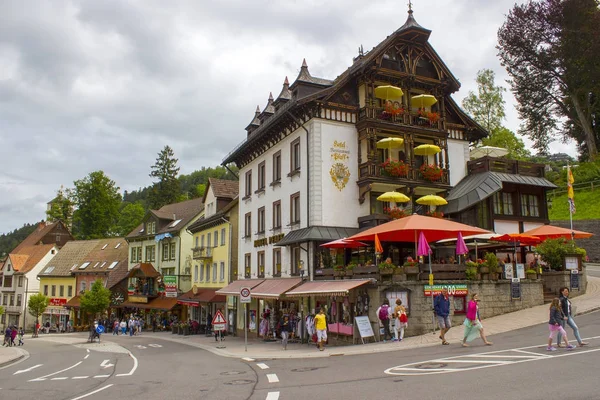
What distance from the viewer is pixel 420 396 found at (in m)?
9.61

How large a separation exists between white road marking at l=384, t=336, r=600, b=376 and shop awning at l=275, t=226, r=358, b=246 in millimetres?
12994

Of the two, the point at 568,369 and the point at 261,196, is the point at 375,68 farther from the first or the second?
the point at 568,369

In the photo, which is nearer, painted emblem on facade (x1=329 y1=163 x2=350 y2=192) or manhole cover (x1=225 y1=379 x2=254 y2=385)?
manhole cover (x1=225 y1=379 x2=254 y2=385)

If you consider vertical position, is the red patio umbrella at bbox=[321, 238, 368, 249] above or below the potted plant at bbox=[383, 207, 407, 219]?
below

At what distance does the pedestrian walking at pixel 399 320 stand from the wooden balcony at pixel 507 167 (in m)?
13.5

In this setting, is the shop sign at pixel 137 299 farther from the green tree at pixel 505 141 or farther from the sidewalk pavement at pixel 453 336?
the green tree at pixel 505 141

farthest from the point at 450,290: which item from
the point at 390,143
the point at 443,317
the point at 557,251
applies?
the point at 390,143

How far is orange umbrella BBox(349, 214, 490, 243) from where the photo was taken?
2071 centimetres

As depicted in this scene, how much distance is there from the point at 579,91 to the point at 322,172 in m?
32.8

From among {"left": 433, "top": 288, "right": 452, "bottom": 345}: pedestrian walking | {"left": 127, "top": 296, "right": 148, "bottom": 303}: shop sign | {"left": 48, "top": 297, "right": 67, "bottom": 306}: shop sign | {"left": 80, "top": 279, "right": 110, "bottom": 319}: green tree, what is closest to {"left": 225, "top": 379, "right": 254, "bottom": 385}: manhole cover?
{"left": 433, "top": 288, "right": 452, "bottom": 345}: pedestrian walking

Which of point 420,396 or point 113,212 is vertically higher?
point 113,212

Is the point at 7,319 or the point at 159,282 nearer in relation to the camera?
the point at 159,282

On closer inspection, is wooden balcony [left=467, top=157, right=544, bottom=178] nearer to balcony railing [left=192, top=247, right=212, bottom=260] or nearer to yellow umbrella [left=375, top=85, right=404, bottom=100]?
yellow umbrella [left=375, top=85, right=404, bottom=100]

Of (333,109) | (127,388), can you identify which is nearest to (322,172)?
(333,109)
